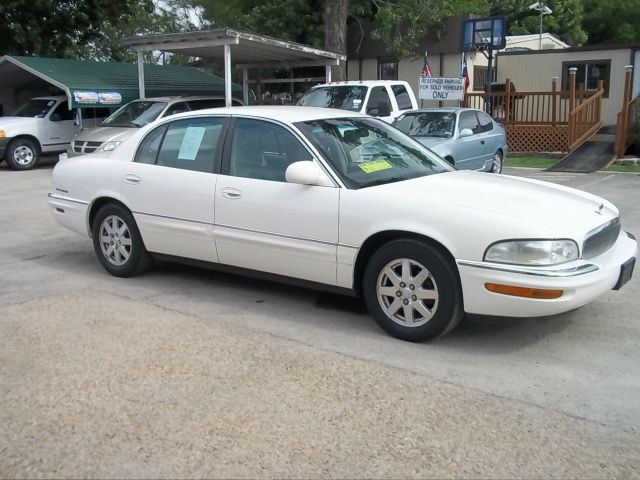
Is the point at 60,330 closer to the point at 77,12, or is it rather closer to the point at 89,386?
the point at 89,386

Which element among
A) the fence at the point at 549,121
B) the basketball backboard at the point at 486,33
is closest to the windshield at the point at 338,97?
the fence at the point at 549,121

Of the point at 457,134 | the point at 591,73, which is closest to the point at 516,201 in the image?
the point at 457,134

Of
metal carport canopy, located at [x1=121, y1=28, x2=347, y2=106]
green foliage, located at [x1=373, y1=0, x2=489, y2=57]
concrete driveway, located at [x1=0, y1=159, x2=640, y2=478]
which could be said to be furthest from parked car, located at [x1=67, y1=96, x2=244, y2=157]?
concrete driveway, located at [x1=0, y1=159, x2=640, y2=478]

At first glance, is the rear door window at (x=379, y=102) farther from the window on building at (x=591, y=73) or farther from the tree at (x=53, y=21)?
the tree at (x=53, y=21)

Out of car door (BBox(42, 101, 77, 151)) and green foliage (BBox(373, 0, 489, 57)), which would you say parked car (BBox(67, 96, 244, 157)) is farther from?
green foliage (BBox(373, 0, 489, 57))

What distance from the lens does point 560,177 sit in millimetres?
14125

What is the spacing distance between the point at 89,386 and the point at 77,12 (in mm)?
23449

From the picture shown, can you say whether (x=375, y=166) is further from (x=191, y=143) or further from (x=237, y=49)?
(x=237, y=49)

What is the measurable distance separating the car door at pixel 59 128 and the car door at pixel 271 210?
1307cm

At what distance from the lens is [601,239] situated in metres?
4.59

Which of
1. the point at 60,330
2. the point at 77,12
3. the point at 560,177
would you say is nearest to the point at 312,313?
the point at 60,330

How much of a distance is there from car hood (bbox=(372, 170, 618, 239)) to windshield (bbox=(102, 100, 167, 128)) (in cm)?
1103

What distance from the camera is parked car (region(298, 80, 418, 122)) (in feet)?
45.6

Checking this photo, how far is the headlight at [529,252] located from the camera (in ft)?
13.6
